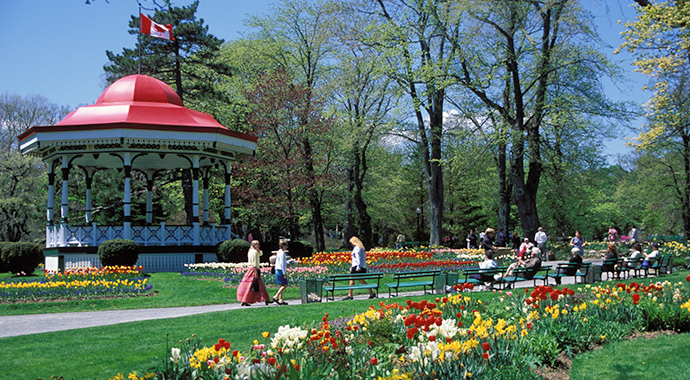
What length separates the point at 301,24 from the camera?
38000 millimetres

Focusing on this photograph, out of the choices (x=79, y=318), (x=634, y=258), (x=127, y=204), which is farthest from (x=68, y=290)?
(x=634, y=258)

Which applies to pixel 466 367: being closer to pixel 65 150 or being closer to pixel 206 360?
pixel 206 360

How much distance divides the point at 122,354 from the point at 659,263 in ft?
53.3

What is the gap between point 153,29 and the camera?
2348 centimetres

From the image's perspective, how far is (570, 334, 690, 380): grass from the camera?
19.5 feet

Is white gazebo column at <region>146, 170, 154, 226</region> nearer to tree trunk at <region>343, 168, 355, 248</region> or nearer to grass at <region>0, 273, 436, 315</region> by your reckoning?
grass at <region>0, 273, 436, 315</region>

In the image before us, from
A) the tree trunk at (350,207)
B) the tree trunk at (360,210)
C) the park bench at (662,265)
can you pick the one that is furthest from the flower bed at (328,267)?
the tree trunk at (350,207)

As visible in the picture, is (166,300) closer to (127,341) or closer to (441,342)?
(127,341)

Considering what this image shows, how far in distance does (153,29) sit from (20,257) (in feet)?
35.6

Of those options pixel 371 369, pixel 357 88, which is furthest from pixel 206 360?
pixel 357 88

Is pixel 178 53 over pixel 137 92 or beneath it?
over

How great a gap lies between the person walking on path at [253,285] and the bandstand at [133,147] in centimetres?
1032

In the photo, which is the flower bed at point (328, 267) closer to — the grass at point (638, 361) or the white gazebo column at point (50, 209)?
the white gazebo column at point (50, 209)

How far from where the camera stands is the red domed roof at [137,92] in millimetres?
23625
